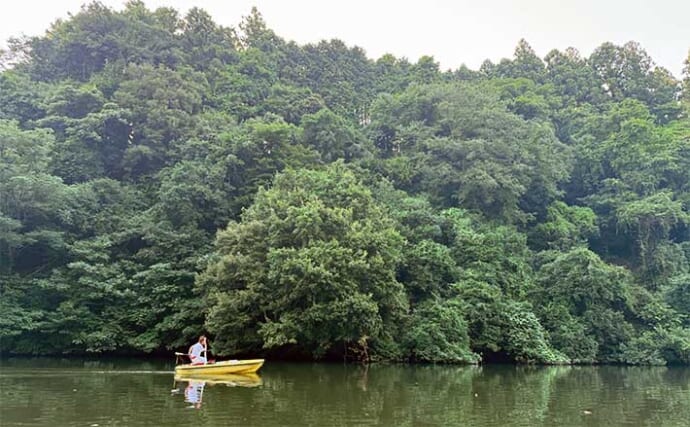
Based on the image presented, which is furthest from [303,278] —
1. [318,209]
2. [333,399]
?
[333,399]

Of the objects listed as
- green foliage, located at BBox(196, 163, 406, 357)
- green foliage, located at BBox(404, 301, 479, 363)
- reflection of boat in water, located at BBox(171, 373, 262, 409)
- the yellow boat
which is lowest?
reflection of boat in water, located at BBox(171, 373, 262, 409)

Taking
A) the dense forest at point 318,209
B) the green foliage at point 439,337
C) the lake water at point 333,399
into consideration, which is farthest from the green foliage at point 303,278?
the lake water at point 333,399

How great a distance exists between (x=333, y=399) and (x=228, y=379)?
14.7 feet

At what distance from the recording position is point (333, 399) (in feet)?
40.1

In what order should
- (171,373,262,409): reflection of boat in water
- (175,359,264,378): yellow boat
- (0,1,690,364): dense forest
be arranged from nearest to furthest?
(171,373,262,409): reflection of boat in water
(175,359,264,378): yellow boat
(0,1,690,364): dense forest

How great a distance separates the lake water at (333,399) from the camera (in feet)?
32.0

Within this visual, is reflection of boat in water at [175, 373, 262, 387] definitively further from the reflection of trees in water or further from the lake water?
the reflection of trees in water

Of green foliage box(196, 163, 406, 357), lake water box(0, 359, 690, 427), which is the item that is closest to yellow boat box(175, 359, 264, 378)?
lake water box(0, 359, 690, 427)

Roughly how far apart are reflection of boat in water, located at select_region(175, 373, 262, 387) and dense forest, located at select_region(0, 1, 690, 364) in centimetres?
429

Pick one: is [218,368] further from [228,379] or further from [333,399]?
[333,399]

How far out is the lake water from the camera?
9.75m

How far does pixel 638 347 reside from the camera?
2694 centimetres

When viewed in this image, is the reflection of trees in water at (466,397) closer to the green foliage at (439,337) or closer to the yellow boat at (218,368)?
the yellow boat at (218,368)

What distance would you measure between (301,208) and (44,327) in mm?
10905
